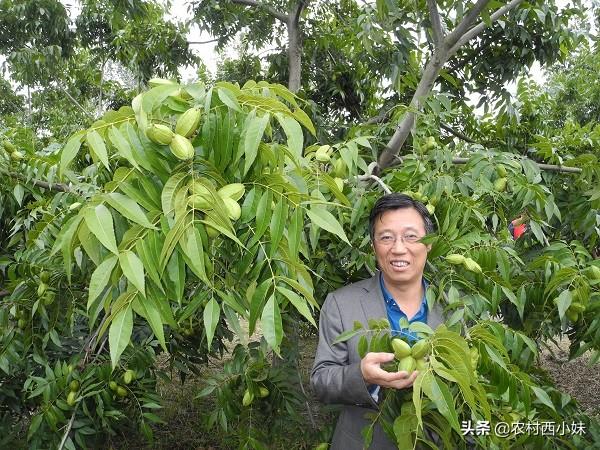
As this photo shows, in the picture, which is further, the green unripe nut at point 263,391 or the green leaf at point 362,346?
the green unripe nut at point 263,391

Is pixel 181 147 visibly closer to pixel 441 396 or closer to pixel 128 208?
pixel 128 208

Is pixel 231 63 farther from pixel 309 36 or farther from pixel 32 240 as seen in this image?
pixel 32 240

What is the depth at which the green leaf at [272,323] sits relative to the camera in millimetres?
990

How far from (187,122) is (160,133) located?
62 millimetres

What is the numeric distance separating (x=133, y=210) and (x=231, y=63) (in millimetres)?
4813

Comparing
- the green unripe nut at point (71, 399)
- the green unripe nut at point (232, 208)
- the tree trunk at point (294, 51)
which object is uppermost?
the tree trunk at point (294, 51)

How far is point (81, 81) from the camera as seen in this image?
7.52 meters

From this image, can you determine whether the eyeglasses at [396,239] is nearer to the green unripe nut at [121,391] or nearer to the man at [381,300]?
the man at [381,300]

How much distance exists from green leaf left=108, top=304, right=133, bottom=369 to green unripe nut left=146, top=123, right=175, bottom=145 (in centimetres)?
33

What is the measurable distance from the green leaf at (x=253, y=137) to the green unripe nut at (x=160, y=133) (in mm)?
153

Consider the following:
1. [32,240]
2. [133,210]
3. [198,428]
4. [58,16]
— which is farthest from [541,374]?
[58,16]

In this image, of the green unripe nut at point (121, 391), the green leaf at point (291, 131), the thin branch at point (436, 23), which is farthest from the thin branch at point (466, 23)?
the green unripe nut at point (121, 391)

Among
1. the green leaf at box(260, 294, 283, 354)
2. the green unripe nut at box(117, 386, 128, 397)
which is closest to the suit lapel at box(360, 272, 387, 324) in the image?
the green leaf at box(260, 294, 283, 354)

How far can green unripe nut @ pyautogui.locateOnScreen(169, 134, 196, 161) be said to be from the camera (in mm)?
1019
